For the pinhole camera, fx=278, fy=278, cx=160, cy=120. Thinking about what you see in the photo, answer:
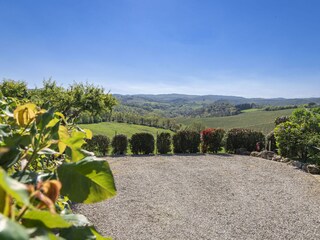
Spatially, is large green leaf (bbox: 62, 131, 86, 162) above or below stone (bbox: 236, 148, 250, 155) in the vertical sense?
above

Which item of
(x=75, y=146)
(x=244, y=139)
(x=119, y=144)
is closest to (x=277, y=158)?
(x=244, y=139)

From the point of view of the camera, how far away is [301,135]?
11547 millimetres

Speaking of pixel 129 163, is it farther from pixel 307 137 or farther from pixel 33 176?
pixel 33 176

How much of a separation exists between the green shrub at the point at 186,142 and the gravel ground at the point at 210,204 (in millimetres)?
3647

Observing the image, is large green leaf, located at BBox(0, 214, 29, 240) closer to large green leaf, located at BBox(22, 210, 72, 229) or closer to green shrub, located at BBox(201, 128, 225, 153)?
large green leaf, located at BBox(22, 210, 72, 229)

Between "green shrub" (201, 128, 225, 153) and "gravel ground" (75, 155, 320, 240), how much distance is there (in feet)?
12.0

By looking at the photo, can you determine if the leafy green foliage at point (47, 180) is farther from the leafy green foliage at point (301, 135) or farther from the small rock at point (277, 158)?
the small rock at point (277, 158)

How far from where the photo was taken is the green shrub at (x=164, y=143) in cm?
1481

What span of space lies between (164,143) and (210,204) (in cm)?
767

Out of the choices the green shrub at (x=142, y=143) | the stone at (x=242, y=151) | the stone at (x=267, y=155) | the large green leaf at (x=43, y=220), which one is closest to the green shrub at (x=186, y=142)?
the green shrub at (x=142, y=143)

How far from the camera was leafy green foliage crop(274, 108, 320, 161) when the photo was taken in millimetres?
11030

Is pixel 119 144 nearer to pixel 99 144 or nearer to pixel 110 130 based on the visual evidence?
pixel 99 144

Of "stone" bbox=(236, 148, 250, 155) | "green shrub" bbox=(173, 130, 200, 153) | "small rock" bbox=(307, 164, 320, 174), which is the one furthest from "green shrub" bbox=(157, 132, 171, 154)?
"small rock" bbox=(307, 164, 320, 174)

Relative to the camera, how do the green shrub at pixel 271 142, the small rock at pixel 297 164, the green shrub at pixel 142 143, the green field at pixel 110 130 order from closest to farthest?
the small rock at pixel 297 164 → the green shrub at pixel 271 142 → the green shrub at pixel 142 143 → the green field at pixel 110 130
